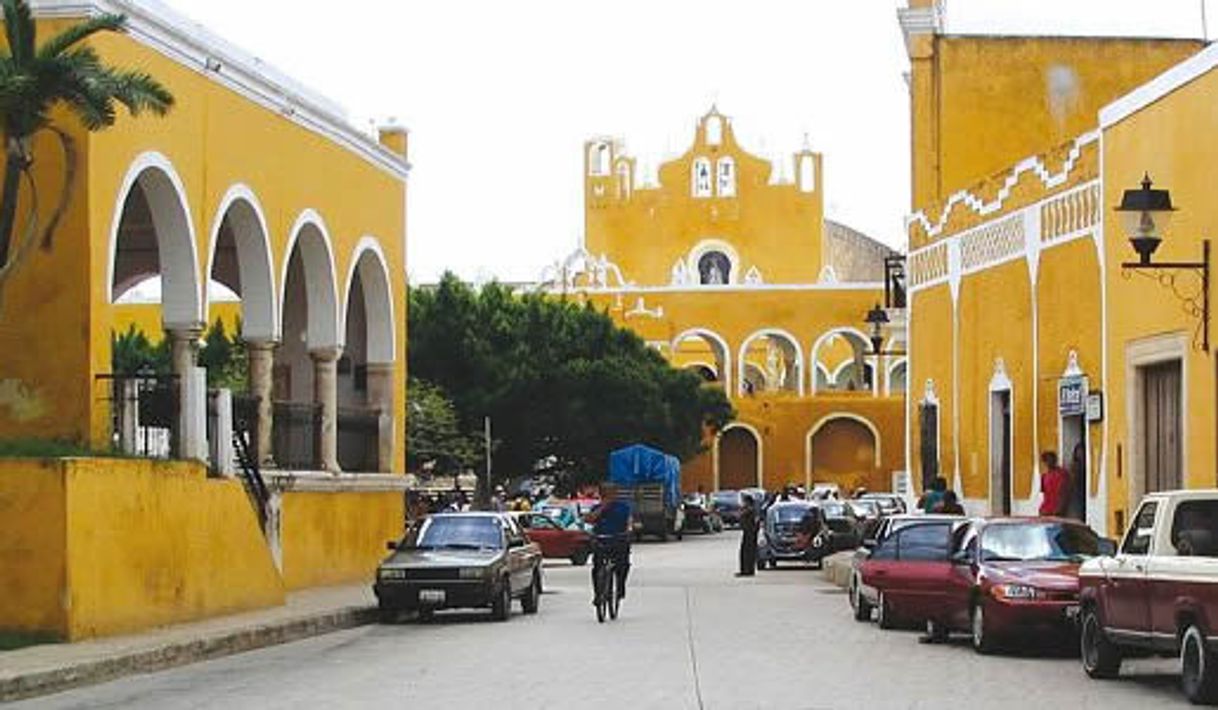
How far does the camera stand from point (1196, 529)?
17141 millimetres

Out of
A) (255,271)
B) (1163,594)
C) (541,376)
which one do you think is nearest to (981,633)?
(1163,594)

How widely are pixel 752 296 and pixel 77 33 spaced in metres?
71.7

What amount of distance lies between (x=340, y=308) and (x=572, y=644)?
42.4 feet

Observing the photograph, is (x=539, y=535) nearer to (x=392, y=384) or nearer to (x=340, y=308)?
(x=392, y=384)

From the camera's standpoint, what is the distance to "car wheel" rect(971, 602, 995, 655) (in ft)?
71.6

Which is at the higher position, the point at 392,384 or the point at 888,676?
the point at 392,384

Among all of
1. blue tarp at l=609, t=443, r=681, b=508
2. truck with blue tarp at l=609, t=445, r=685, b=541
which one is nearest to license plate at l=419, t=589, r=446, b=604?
truck with blue tarp at l=609, t=445, r=685, b=541

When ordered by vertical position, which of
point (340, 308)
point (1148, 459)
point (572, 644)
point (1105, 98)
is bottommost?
point (572, 644)

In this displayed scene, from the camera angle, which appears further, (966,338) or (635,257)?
(635,257)

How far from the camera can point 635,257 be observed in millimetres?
104938

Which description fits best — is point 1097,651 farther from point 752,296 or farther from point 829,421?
point 752,296

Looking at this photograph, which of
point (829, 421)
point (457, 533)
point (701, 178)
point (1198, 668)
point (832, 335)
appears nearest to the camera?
point (1198, 668)

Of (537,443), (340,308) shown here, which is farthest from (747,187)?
(340,308)

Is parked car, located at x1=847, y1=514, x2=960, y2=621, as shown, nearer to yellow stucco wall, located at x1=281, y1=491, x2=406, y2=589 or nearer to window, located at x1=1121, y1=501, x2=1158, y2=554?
window, located at x1=1121, y1=501, x2=1158, y2=554
